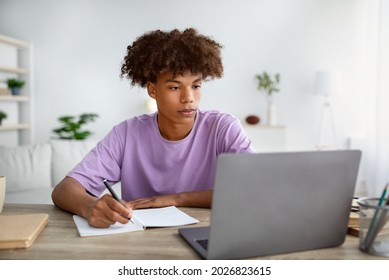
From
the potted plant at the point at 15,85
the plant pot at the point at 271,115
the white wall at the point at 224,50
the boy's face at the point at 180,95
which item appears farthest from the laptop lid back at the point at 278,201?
the potted plant at the point at 15,85

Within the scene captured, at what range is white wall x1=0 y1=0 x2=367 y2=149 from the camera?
4.46 m

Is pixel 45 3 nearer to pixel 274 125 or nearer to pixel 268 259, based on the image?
pixel 274 125

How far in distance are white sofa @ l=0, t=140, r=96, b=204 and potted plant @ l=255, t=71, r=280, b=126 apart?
210 cm

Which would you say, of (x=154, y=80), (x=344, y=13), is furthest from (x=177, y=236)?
(x=344, y=13)

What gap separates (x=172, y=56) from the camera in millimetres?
1275

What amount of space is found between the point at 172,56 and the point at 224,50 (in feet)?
11.3

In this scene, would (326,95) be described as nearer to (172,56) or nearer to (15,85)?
(15,85)

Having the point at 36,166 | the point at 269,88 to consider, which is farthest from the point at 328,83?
the point at 36,166

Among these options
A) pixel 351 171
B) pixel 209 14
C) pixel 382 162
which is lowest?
pixel 382 162

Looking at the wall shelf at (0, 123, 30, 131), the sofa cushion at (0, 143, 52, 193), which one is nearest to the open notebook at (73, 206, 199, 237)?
the sofa cushion at (0, 143, 52, 193)

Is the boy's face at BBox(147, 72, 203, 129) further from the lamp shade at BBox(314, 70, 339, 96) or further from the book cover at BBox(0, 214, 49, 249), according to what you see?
the lamp shade at BBox(314, 70, 339, 96)

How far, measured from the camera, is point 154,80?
1.38 m
